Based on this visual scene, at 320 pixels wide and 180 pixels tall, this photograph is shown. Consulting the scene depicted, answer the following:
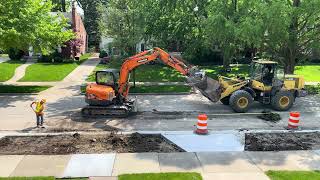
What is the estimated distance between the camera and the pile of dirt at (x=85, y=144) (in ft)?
48.2

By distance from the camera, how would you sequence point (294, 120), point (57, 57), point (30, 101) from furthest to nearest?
point (57, 57) < point (30, 101) < point (294, 120)

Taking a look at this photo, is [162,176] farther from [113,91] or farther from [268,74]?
[268,74]

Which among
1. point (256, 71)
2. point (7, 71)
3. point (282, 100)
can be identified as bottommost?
point (7, 71)

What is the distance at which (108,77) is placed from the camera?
20.1 m

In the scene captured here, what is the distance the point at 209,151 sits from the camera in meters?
14.7

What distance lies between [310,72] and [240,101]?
19990 mm

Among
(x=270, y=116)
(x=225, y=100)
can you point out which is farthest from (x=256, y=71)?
(x=270, y=116)

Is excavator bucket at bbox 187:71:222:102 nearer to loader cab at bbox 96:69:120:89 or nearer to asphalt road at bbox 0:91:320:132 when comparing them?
asphalt road at bbox 0:91:320:132

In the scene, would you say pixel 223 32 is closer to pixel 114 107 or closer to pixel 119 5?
pixel 114 107

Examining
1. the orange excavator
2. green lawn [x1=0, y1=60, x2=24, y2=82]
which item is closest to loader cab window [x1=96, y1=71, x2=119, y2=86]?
the orange excavator

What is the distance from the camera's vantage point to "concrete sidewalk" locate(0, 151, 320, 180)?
12.7m

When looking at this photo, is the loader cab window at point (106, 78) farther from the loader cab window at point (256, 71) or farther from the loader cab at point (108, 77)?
the loader cab window at point (256, 71)

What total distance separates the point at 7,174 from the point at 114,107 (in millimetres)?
7709

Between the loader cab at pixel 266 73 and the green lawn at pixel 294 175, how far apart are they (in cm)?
931
